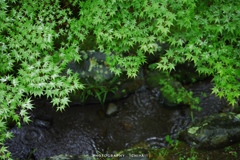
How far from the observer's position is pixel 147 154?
174 inches

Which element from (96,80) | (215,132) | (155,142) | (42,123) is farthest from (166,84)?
(42,123)

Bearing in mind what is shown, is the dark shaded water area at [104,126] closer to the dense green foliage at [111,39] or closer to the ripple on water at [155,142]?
the ripple on water at [155,142]

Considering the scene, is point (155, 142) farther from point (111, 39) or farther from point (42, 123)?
point (42, 123)

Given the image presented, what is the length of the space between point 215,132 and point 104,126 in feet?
8.64

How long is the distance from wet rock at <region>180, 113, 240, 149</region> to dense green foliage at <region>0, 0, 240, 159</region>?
908mm

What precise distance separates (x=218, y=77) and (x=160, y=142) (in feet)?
7.58

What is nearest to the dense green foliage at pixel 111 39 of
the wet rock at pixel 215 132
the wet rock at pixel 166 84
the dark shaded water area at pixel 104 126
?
the wet rock at pixel 215 132

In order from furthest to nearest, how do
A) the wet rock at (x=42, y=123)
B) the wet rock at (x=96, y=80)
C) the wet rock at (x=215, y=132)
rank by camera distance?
the wet rock at (x=42, y=123) < the wet rock at (x=96, y=80) < the wet rock at (x=215, y=132)


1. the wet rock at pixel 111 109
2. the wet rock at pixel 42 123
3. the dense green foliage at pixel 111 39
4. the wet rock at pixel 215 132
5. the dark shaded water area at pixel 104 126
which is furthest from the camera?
A: the wet rock at pixel 111 109

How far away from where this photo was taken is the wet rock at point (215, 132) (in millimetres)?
4328

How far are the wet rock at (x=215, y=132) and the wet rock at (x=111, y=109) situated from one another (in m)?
1.91

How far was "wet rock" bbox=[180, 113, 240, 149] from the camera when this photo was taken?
14.2 feet

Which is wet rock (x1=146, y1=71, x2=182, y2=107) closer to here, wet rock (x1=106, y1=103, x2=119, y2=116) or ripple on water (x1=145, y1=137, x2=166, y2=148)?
ripple on water (x1=145, y1=137, x2=166, y2=148)

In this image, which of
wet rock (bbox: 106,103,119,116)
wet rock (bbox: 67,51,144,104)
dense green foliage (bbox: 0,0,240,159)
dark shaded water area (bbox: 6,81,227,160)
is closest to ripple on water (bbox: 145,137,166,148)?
dark shaded water area (bbox: 6,81,227,160)
